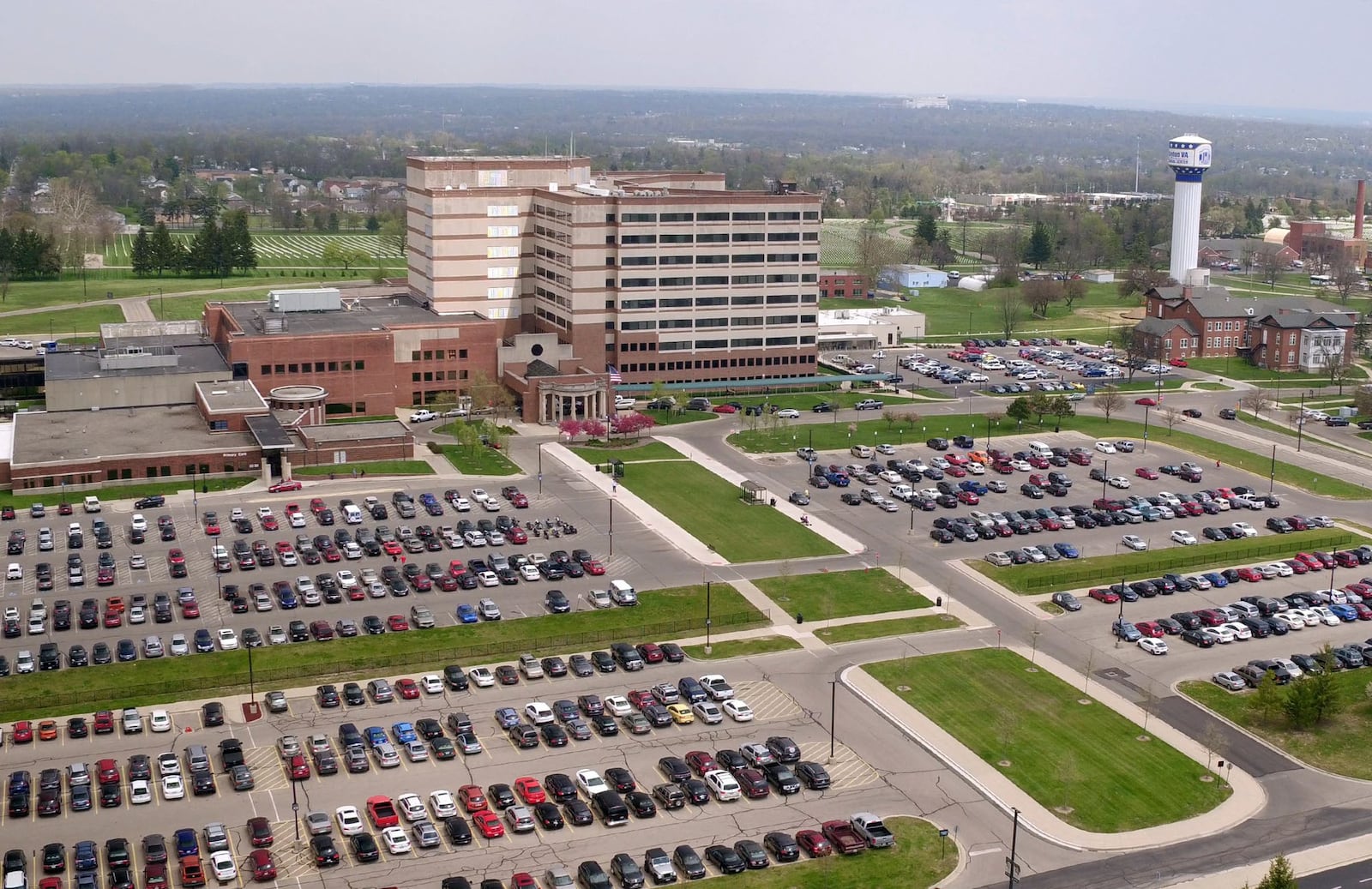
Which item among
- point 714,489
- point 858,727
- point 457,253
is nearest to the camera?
point 858,727

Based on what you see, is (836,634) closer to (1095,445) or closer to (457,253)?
(1095,445)

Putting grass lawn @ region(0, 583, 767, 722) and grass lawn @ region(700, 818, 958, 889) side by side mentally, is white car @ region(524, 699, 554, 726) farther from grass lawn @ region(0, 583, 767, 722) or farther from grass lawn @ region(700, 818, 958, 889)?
grass lawn @ region(700, 818, 958, 889)

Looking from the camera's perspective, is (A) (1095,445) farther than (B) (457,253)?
No

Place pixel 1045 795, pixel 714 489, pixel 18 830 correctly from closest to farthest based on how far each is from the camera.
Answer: pixel 18 830, pixel 1045 795, pixel 714 489

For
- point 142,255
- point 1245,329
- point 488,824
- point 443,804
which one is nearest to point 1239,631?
point 488,824

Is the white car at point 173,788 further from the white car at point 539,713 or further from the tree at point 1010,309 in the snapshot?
the tree at point 1010,309

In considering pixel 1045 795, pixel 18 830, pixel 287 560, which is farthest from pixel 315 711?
pixel 1045 795

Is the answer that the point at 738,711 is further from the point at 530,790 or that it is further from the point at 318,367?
the point at 318,367

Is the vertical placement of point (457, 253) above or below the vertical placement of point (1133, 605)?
above
